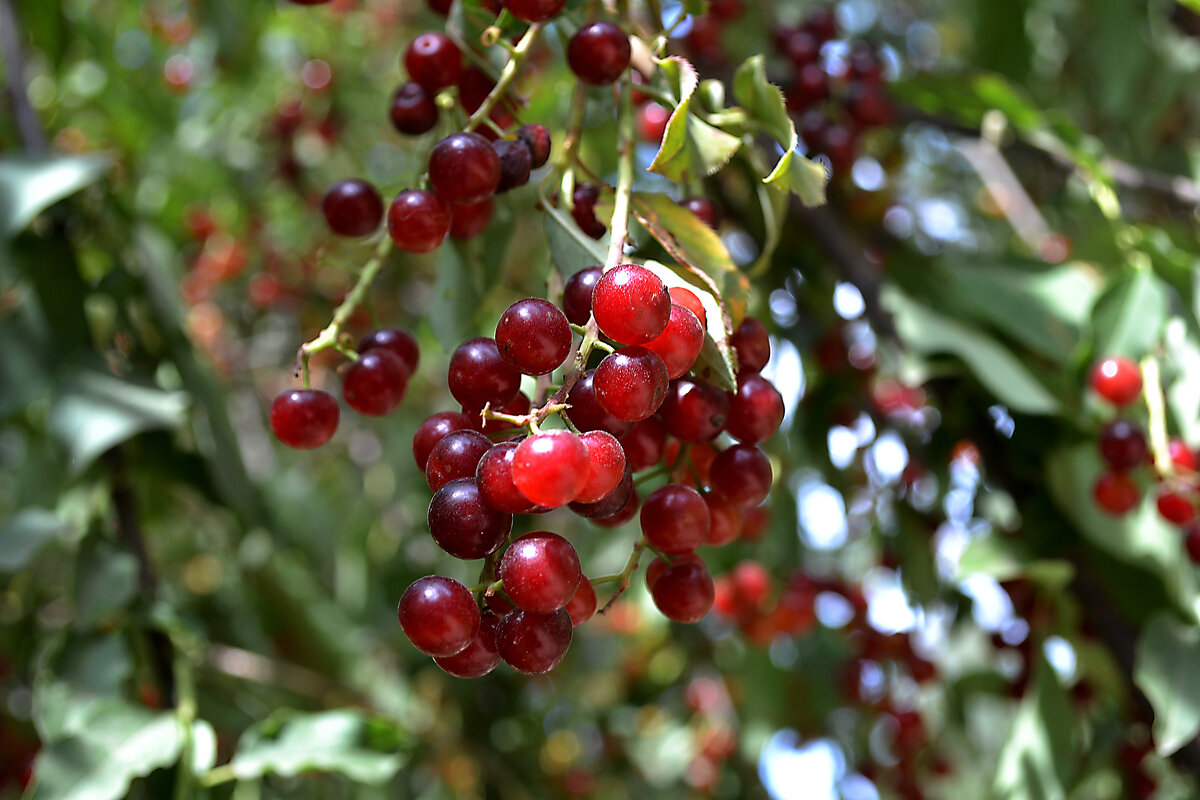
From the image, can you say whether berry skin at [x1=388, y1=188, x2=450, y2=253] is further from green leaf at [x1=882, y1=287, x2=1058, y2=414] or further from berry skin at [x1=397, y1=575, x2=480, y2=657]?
green leaf at [x1=882, y1=287, x2=1058, y2=414]

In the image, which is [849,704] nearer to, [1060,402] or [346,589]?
[1060,402]

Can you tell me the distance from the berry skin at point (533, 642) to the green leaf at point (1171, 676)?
0.74 meters

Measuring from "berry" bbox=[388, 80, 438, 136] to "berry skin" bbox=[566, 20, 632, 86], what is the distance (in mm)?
159

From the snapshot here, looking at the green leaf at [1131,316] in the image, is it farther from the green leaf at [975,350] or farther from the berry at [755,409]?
the berry at [755,409]

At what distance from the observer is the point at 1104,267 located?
1224 mm

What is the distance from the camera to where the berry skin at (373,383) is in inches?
26.7

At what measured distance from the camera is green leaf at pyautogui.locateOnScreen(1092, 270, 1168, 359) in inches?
38.3

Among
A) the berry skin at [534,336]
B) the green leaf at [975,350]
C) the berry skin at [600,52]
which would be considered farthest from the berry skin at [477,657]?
the green leaf at [975,350]

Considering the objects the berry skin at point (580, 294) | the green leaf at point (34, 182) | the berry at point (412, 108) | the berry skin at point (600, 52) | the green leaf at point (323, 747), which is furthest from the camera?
the green leaf at point (34, 182)

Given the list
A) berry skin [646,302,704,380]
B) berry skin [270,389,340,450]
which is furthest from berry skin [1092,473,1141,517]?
berry skin [270,389,340,450]

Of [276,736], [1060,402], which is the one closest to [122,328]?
[276,736]

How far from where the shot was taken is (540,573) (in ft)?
1.51

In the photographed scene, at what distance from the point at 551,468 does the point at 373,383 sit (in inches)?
11.3

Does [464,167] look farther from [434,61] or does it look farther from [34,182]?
[34,182]
